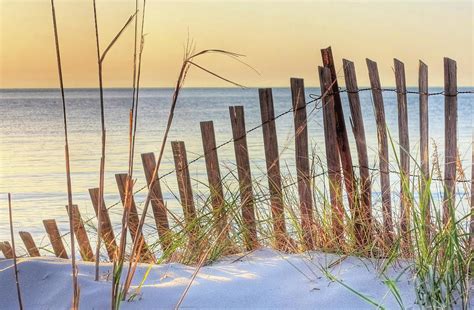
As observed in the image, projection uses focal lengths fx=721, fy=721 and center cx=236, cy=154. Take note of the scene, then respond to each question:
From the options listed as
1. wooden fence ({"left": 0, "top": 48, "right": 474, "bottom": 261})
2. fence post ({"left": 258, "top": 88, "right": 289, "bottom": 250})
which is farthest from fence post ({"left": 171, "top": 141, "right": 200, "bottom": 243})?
fence post ({"left": 258, "top": 88, "right": 289, "bottom": 250})

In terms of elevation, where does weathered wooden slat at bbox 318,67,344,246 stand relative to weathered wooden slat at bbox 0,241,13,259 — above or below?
above

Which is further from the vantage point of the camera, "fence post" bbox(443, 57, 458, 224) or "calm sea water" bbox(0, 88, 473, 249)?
"calm sea water" bbox(0, 88, 473, 249)

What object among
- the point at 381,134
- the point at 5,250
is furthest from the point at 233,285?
the point at 5,250

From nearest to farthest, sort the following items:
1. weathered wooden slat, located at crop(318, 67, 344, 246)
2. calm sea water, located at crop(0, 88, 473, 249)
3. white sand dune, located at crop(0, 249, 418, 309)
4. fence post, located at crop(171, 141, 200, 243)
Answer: white sand dune, located at crop(0, 249, 418, 309), weathered wooden slat, located at crop(318, 67, 344, 246), fence post, located at crop(171, 141, 200, 243), calm sea water, located at crop(0, 88, 473, 249)

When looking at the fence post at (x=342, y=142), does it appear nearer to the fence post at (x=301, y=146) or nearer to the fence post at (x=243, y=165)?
the fence post at (x=301, y=146)

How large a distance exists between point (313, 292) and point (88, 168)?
368 inches

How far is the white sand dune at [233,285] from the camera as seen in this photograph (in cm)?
268

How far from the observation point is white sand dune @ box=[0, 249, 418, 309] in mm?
2678

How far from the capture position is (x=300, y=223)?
3.51 metres

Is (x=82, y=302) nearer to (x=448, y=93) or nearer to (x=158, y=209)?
(x=158, y=209)

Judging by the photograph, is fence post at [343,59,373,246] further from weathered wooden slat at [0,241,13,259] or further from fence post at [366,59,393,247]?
weathered wooden slat at [0,241,13,259]

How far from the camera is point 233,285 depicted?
2846 mm

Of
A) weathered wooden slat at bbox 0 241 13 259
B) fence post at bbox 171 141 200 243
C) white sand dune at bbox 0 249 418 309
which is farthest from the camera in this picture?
weathered wooden slat at bbox 0 241 13 259

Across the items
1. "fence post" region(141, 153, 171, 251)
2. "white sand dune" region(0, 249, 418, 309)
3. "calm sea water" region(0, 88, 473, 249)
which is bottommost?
"calm sea water" region(0, 88, 473, 249)
